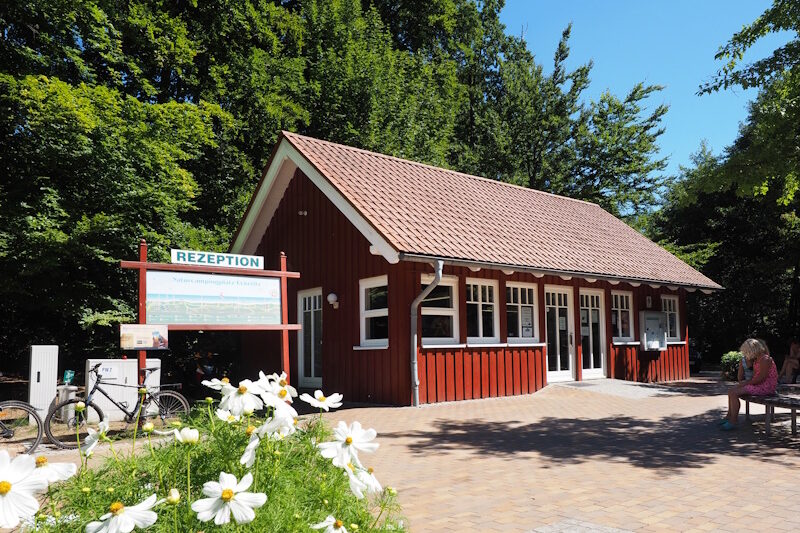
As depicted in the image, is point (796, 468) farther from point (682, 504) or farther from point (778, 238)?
point (778, 238)

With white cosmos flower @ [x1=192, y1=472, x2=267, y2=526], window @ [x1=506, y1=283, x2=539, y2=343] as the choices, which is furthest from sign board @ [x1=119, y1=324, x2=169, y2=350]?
white cosmos flower @ [x1=192, y1=472, x2=267, y2=526]

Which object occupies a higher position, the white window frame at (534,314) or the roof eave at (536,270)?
the roof eave at (536,270)

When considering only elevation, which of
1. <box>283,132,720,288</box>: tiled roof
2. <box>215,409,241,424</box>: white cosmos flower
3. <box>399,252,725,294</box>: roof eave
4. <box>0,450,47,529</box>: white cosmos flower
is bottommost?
<box>0,450,47,529</box>: white cosmos flower

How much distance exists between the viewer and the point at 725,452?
743cm

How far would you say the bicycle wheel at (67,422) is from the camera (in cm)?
847

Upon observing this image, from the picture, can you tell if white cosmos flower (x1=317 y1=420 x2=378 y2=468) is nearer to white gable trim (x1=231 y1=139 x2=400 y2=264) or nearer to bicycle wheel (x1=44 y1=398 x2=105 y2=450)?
bicycle wheel (x1=44 y1=398 x2=105 y2=450)

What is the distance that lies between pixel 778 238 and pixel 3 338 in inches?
1239

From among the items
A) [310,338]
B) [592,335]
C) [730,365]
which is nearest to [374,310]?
[310,338]

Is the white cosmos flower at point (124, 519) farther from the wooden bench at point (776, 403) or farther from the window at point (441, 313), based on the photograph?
the window at point (441, 313)

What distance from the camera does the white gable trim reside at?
11.7 metres

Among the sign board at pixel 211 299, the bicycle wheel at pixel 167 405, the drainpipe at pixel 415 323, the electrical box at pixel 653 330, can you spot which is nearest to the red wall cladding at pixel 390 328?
the drainpipe at pixel 415 323

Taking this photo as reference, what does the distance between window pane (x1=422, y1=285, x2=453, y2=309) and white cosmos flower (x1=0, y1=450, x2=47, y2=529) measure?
10.8 m

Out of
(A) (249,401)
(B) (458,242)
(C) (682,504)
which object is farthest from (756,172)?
(A) (249,401)

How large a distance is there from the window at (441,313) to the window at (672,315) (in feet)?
29.7
